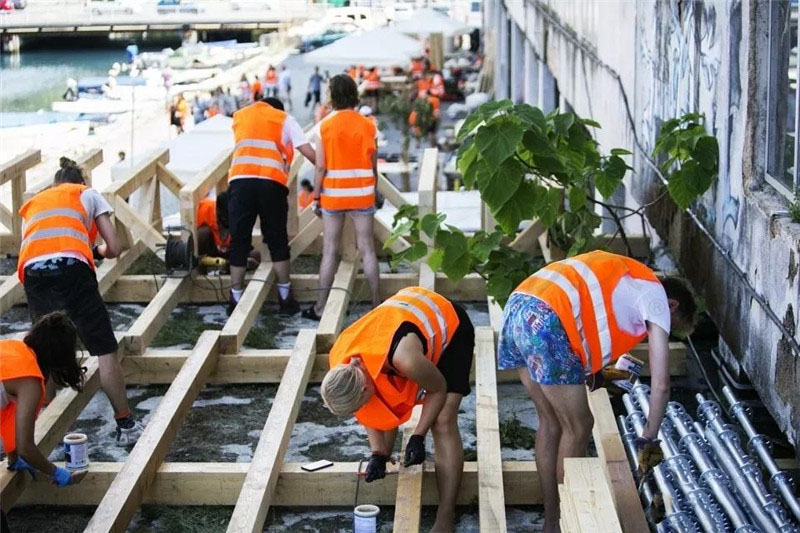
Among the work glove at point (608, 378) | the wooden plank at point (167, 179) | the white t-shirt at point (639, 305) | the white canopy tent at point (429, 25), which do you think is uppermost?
the white canopy tent at point (429, 25)

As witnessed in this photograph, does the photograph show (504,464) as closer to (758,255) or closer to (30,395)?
(758,255)

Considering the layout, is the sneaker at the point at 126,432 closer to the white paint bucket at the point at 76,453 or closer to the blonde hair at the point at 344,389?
the white paint bucket at the point at 76,453

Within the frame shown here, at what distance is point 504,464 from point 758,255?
1669 millimetres

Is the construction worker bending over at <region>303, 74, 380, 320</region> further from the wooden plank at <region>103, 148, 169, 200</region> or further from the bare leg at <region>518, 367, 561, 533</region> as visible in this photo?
the bare leg at <region>518, 367, 561, 533</region>

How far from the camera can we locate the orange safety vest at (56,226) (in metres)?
7.30

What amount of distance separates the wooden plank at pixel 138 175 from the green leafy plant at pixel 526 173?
107 inches

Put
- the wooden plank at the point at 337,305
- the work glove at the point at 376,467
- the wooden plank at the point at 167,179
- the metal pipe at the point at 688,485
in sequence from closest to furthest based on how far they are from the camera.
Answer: the metal pipe at the point at 688,485
the work glove at the point at 376,467
the wooden plank at the point at 337,305
the wooden plank at the point at 167,179

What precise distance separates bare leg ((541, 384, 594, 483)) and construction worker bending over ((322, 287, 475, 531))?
527mm

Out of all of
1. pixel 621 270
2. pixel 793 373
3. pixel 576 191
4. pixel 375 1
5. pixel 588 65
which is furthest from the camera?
pixel 375 1

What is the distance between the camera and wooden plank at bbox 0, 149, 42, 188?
10.7 metres

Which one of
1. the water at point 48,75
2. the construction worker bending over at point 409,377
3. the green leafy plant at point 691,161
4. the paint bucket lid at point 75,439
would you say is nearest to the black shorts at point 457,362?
the construction worker bending over at point 409,377

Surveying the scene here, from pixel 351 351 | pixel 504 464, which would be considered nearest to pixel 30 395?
pixel 351 351

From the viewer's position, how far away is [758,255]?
658 centimetres

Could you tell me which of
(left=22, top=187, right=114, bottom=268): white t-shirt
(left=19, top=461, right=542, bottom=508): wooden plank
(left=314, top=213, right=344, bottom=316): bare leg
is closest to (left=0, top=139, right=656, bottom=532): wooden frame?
(left=19, top=461, right=542, bottom=508): wooden plank
